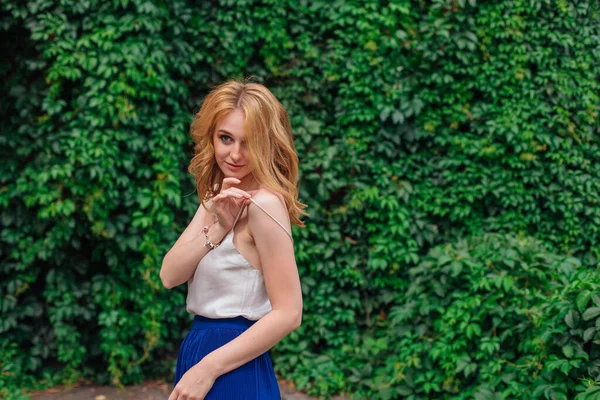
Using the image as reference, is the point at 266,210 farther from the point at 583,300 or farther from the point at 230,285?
the point at 583,300

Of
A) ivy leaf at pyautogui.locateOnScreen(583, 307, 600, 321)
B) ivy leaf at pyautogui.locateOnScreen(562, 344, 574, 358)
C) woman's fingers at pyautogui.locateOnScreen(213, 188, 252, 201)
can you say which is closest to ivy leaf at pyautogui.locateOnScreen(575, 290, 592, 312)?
ivy leaf at pyautogui.locateOnScreen(583, 307, 600, 321)

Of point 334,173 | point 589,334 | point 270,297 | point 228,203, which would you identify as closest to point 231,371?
point 270,297

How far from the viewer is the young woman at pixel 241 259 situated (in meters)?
1.63

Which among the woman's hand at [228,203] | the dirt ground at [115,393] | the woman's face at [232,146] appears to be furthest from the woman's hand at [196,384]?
the dirt ground at [115,393]

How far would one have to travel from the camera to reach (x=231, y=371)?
5.49ft

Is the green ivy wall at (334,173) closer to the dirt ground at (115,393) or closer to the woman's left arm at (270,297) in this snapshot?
the dirt ground at (115,393)

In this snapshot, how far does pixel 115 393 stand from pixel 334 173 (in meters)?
2.52

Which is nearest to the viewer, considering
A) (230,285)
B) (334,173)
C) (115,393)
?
(230,285)

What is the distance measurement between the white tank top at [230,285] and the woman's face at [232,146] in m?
0.15

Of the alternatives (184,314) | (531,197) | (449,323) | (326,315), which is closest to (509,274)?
(449,323)

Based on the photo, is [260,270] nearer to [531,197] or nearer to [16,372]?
[16,372]

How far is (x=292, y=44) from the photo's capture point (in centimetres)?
546

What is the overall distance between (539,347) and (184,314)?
2856 mm

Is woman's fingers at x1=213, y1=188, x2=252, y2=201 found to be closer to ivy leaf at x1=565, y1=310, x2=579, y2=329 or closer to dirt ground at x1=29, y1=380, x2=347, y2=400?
ivy leaf at x1=565, y1=310, x2=579, y2=329
